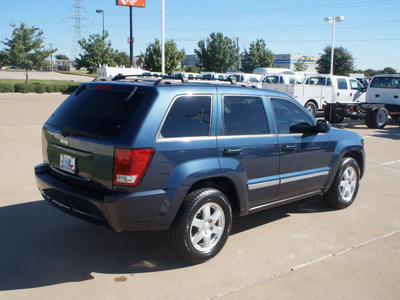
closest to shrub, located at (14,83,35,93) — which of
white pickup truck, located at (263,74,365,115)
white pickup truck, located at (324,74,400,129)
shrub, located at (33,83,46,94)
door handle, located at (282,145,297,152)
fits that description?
shrub, located at (33,83,46,94)

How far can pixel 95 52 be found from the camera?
150 ft

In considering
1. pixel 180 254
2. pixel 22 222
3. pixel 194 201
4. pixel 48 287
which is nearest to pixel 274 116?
pixel 194 201

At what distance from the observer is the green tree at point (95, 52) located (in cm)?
4580

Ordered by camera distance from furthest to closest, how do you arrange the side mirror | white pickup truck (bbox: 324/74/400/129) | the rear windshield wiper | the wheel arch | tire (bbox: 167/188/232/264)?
1. white pickup truck (bbox: 324/74/400/129)
2. the side mirror
3. the wheel arch
4. tire (bbox: 167/188/232/264)
5. the rear windshield wiper

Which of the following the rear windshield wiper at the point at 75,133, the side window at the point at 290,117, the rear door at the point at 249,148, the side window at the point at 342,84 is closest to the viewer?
the rear windshield wiper at the point at 75,133

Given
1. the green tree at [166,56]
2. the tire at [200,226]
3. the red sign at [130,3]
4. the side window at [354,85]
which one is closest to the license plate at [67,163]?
the tire at [200,226]

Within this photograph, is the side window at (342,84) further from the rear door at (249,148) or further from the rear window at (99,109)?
the rear window at (99,109)

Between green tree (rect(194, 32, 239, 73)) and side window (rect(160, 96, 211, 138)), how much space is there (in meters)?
47.1

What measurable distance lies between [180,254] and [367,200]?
3.75 meters

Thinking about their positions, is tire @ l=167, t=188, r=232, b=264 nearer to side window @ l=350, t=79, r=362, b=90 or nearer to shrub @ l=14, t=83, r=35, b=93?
side window @ l=350, t=79, r=362, b=90

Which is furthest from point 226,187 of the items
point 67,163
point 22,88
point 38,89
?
point 38,89

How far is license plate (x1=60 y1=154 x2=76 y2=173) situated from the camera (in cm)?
390

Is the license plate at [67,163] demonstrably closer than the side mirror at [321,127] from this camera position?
Yes

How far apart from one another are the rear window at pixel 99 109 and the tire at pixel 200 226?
97 centimetres
